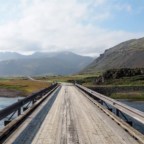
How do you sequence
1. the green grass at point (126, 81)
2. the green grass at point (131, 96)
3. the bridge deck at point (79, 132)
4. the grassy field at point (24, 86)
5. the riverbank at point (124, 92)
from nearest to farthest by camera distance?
the bridge deck at point (79, 132) → the green grass at point (131, 96) → the riverbank at point (124, 92) → the grassy field at point (24, 86) → the green grass at point (126, 81)

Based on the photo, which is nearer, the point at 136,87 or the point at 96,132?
the point at 96,132

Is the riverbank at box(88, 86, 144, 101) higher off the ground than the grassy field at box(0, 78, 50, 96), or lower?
lower

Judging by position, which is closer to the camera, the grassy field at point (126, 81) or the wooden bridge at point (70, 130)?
the wooden bridge at point (70, 130)

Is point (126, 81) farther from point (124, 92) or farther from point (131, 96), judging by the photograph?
point (131, 96)

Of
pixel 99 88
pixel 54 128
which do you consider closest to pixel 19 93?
pixel 99 88

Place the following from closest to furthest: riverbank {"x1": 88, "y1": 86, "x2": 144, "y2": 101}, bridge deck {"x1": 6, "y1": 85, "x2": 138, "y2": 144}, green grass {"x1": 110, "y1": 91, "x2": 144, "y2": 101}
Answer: bridge deck {"x1": 6, "y1": 85, "x2": 138, "y2": 144} → green grass {"x1": 110, "y1": 91, "x2": 144, "y2": 101} → riverbank {"x1": 88, "y1": 86, "x2": 144, "y2": 101}

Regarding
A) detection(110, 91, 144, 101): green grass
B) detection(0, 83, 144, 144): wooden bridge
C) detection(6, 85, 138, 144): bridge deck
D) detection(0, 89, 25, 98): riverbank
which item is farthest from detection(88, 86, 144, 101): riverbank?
detection(6, 85, 138, 144): bridge deck

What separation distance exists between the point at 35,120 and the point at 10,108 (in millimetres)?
2301

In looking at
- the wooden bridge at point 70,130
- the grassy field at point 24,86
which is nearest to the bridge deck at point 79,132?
the wooden bridge at point 70,130

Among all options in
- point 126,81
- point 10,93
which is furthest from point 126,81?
point 10,93

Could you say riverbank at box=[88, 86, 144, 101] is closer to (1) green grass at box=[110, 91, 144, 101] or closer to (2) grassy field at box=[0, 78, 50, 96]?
(1) green grass at box=[110, 91, 144, 101]

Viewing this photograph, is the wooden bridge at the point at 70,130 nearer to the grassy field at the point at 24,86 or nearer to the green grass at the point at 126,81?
the grassy field at the point at 24,86

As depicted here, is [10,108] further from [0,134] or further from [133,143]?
[133,143]

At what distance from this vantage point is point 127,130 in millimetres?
15148
